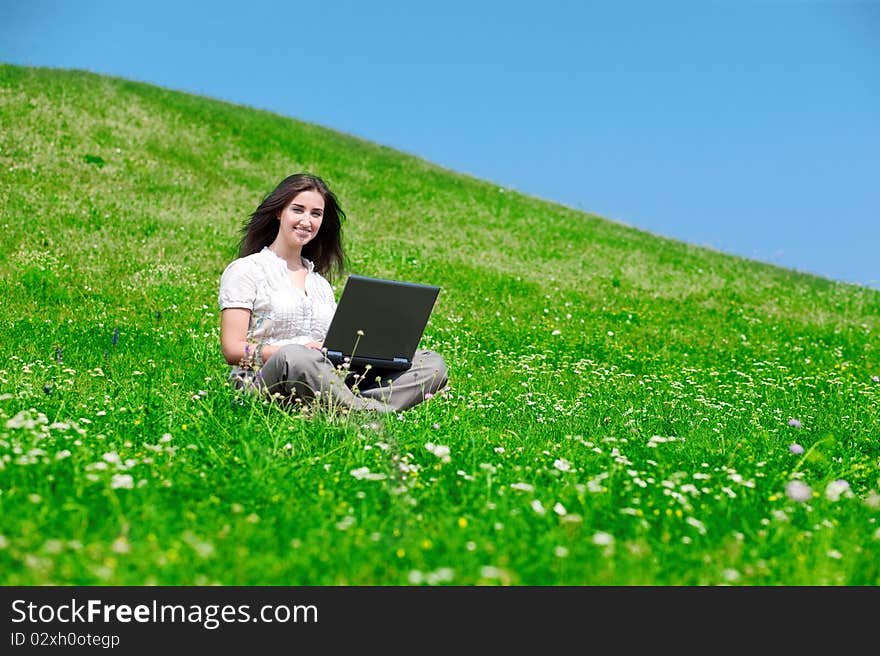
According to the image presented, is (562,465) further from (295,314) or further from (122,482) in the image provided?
(295,314)

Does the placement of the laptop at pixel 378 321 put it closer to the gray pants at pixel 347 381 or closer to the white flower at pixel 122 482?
the gray pants at pixel 347 381

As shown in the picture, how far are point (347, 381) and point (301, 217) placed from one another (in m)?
1.55

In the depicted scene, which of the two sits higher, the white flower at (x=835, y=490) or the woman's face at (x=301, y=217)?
the woman's face at (x=301, y=217)

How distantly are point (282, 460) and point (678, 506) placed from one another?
8.10ft

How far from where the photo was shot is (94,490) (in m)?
4.67

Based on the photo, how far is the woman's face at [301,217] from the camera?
784 cm

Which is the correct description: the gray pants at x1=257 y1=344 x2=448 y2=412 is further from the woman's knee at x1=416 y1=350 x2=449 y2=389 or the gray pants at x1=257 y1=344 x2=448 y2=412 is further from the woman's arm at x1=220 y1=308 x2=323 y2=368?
the woman's arm at x1=220 y1=308 x2=323 y2=368

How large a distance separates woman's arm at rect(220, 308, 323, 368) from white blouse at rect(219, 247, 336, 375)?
0.23 ft

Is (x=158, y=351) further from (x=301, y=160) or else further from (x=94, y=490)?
(x=301, y=160)

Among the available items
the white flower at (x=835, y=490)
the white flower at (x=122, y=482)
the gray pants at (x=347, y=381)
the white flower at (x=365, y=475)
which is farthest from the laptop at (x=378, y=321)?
the white flower at (x=835, y=490)

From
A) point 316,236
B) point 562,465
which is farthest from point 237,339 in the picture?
point 562,465

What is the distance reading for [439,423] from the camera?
7.20 m

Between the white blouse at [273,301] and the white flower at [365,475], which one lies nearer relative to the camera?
the white flower at [365,475]

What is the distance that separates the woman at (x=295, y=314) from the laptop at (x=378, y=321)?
6.8 inches
